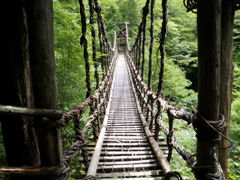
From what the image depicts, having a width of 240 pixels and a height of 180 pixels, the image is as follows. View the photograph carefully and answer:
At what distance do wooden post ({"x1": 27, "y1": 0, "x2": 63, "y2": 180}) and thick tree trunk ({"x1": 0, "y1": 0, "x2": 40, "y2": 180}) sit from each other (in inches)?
1.6

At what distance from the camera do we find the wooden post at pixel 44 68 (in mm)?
837

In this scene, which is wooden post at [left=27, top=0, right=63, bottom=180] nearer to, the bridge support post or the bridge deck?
the bridge support post

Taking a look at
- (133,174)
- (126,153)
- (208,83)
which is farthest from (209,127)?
(126,153)

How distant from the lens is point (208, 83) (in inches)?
39.9

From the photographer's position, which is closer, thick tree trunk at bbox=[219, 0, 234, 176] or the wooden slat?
thick tree trunk at bbox=[219, 0, 234, 176]

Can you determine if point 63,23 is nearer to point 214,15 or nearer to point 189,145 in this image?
point 214,15

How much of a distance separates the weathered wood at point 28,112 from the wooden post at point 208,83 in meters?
0.83

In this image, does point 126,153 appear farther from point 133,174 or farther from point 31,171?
point 31,171

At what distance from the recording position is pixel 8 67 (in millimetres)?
773

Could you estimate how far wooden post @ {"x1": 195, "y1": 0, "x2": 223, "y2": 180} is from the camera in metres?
0.97

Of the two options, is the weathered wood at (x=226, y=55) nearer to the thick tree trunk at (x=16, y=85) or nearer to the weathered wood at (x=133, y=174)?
the thick tree trunk at (x=16, y=85)

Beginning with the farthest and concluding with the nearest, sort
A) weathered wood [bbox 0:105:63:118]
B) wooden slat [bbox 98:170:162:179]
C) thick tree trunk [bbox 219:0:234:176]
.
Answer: wooden slat [bbox 98:170:162:179], thick tree trunk [bbox 219:0:234:176], weathered wood [bbox 0:105:63:118]

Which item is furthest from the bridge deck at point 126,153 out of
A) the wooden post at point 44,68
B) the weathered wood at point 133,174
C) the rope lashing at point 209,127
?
the wooden post at point 44,68


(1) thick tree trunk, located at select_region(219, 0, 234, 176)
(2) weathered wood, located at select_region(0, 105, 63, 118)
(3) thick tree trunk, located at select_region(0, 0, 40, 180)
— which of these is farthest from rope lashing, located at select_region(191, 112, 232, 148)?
(3) thick tree trunk, located at select_region(0, 0, 40, 180)
